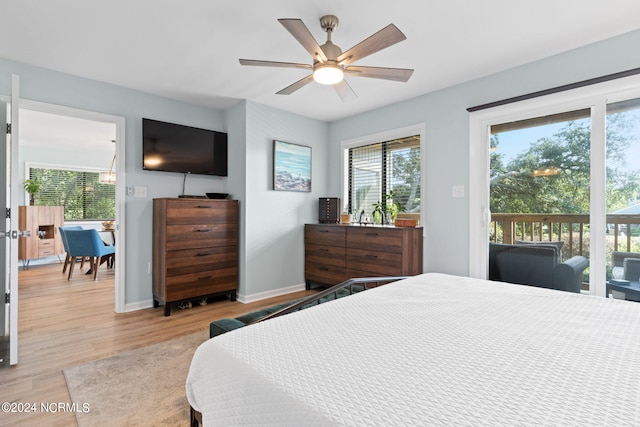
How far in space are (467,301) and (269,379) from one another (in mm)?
1051

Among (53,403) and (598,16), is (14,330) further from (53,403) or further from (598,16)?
(598,16)

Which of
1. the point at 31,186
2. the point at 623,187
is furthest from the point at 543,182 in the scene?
the point at 31,186

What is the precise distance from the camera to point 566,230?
8.48 feet

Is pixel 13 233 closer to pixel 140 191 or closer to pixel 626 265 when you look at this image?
pixel 140 191

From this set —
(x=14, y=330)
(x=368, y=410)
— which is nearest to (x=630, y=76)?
(x=368, y=410)

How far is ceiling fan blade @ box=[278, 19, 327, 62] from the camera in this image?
66.0 inches

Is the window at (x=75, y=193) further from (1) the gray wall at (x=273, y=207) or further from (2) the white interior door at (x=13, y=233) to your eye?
(2) the white interior door at (x=13, y=233)

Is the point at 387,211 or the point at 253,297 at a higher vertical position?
the point at 387,211

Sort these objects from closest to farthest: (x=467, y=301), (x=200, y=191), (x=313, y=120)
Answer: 1. (x=467, y=301)
2. (x=200, y=191)
3. (x=313, y=120)

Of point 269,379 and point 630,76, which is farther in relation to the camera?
point 630,76

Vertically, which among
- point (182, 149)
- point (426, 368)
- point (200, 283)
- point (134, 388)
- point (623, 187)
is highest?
point (182, 149)

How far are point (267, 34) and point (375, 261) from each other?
93.0 inches

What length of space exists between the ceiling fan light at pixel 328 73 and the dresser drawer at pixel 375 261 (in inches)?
72.6

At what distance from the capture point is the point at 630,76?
2227 millimetres
